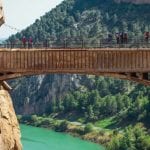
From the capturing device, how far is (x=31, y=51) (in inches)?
1180

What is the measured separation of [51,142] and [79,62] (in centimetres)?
7874

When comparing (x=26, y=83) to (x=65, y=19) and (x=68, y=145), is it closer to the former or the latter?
(x=65, y=19)

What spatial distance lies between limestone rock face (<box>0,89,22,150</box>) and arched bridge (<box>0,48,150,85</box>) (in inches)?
55.2

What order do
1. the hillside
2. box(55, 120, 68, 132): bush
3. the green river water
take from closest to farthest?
1. the green river water
2. box(55, 120, 68, 132): bush
3. the hillside

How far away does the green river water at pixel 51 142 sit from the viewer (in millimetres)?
100125

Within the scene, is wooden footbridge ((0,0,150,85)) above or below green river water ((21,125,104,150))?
above

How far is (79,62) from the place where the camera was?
2948cm

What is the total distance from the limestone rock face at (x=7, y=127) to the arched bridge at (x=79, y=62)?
1401 mm

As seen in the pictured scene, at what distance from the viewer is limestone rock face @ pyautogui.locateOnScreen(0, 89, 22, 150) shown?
27484mm

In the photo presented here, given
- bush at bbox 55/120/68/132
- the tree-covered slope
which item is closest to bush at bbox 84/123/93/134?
the tree-covered slope

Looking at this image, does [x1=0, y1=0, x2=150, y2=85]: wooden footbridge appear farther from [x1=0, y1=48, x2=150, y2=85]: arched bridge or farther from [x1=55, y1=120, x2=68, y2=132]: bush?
[x1=55, y1=120, x2=68, y2=132]: bush

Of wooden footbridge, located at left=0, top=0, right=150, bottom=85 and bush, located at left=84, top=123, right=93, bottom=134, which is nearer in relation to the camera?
wooden footbridge, located at left=0, top=0, right=150, bottom=85

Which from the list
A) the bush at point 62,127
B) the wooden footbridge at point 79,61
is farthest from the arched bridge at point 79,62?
the bush at point 62,127

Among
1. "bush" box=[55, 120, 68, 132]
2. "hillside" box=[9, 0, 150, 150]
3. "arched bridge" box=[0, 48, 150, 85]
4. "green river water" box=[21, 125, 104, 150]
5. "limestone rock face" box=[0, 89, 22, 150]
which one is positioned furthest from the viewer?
"hillside" box=[9, 0, 150, 150]
